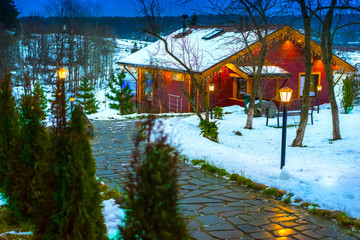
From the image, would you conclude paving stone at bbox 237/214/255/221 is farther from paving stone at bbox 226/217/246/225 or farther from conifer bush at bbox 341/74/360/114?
conifer bush at bbox 341/74/360/114

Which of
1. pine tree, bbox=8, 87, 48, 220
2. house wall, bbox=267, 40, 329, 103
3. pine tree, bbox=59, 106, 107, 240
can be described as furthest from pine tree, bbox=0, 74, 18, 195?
house wall, bbox=267, 40, 329, 103

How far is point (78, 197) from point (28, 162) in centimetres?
177

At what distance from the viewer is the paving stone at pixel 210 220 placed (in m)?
5.41

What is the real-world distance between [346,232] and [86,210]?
138 inches

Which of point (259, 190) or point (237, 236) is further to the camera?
point (259, 190)

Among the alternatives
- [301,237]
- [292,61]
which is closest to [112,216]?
[301,237]

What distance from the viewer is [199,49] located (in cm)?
2192

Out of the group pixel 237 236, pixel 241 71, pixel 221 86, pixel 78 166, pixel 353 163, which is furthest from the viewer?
pixel 221 86

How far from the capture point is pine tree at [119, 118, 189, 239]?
2.53 m

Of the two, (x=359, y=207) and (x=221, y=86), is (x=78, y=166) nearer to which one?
(x=359, y=207)

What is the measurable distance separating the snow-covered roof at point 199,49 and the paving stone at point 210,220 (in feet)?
40.5

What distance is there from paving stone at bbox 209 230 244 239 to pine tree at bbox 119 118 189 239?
2416 millimetres

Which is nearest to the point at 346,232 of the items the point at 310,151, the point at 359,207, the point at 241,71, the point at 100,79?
the point at 359,207

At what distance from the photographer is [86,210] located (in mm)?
3709
